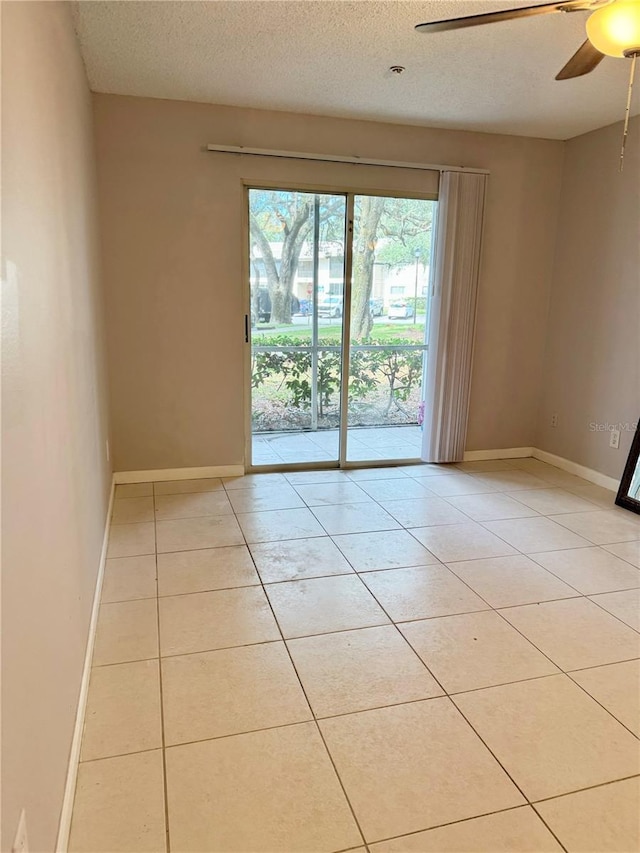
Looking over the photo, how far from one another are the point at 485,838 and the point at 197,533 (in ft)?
6.90

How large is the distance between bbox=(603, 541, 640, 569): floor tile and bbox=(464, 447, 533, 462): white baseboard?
164cm

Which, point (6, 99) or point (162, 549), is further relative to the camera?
point (162, 549)

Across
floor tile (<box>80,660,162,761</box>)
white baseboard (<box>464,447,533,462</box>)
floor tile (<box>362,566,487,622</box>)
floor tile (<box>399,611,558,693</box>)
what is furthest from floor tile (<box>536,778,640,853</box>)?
white baseboard (<box>464,447,533,462</box>)

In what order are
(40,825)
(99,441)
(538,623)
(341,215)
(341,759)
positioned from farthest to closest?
(341,215) < (99,441) < (538,623) < (341,759) < (40,825)

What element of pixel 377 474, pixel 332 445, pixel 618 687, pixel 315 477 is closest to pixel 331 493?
pixel 315 477

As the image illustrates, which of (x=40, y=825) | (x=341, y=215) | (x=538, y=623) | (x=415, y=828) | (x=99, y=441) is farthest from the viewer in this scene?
(x=341, y=215)

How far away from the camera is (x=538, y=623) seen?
2.34 metres

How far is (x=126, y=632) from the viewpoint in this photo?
2.22m

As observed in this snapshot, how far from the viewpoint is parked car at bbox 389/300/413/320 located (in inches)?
174

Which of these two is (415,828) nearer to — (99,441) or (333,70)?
(99,441)

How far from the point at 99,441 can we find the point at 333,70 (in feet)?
7.66

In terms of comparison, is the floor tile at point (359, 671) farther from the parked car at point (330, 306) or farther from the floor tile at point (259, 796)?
the parked car at point (330, 306)

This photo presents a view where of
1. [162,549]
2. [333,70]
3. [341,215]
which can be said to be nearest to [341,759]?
[162,549]

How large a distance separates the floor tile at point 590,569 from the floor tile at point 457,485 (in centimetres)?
97
